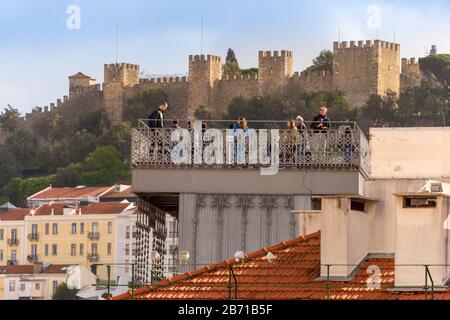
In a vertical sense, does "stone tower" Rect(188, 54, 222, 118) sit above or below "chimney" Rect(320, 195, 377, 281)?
above

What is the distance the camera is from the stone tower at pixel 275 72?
440 feet

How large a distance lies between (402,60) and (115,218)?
83.0 feet

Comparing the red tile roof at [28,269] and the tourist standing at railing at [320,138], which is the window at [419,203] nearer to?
the tourist standing at railing at [320,138]

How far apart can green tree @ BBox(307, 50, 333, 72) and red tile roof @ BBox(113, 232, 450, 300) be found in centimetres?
11428

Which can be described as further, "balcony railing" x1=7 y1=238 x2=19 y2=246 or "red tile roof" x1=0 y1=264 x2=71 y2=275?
"balcony railing" x1=7 y1=238 x2=19 y2=246

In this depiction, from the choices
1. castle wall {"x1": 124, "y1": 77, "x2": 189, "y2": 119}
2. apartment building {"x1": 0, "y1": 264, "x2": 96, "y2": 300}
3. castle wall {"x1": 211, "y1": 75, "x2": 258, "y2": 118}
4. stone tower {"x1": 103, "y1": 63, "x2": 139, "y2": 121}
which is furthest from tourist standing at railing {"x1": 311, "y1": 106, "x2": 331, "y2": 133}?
stone tower {"x1": 103, "y1": 63, "x2": 139, "y2": 121}

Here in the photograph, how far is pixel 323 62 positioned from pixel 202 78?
8.33 m

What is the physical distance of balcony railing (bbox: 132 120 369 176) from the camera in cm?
2956

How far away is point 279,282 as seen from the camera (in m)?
22.0

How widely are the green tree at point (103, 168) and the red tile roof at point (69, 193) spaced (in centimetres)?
202

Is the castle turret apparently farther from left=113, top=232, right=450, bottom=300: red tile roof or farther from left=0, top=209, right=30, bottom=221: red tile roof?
left=113, top=232, right=450, bottom=300: red tile roof

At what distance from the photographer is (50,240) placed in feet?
436

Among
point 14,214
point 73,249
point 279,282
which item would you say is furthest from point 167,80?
point 279,282

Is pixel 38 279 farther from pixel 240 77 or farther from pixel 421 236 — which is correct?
pixel 421 236
